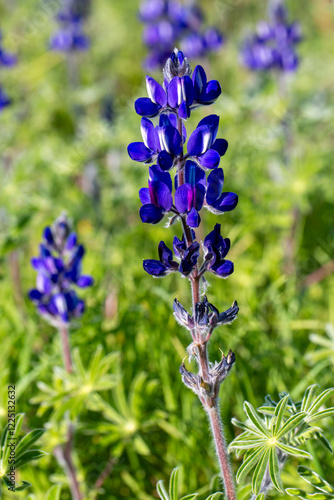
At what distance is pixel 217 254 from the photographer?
4.12 ft

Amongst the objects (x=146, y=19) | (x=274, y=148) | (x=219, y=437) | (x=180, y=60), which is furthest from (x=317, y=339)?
(x=146, y=19)

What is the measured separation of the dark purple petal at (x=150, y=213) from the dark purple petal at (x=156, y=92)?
284 millimetres

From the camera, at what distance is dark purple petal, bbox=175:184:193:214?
120 centimetres

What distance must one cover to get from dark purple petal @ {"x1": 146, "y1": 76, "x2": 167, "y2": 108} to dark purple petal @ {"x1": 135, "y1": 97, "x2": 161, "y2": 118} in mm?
12

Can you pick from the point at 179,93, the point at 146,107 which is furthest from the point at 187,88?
the point at 146,107

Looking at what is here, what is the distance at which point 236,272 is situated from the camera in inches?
128

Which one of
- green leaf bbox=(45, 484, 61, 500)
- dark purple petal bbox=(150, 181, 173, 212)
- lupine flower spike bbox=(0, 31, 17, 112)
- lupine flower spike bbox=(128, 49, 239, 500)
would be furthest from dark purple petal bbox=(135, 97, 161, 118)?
lupine flower spike bbox=(0, 31, 17, 112)

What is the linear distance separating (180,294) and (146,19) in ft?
8.94

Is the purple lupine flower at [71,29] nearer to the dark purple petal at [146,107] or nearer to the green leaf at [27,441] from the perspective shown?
the dark purple petal at [146,107]

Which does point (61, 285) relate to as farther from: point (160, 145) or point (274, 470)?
point (274, 470)

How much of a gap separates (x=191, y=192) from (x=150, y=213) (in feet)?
0.39

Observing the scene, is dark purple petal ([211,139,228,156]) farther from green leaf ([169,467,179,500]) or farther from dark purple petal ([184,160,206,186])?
green leaf ([169,467,179,500])

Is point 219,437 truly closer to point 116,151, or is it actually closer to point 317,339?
point 317,339

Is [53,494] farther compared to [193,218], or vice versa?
[53,494]
